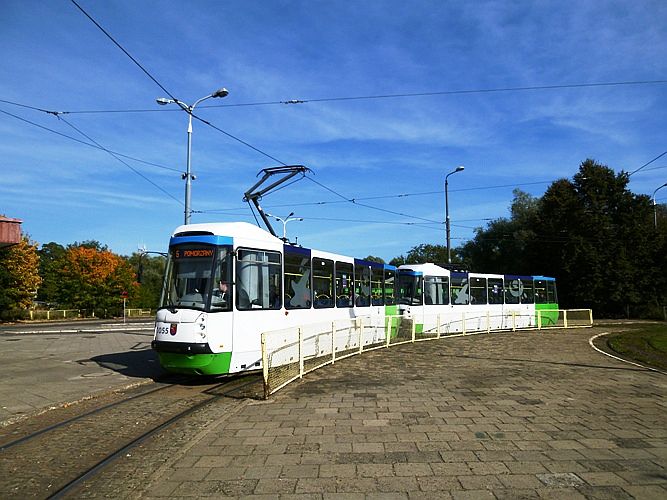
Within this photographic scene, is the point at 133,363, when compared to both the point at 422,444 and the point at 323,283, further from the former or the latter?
the point at 422,444

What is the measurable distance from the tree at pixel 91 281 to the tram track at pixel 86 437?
46.8 m

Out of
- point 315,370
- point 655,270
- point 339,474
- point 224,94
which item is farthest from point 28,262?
point 655,270

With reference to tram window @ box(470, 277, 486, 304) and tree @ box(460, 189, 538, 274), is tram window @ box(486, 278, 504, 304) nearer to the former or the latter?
tram window @ box(470, 277, 486, 304)

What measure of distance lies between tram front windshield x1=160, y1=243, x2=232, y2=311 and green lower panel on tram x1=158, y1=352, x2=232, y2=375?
915 millimetres

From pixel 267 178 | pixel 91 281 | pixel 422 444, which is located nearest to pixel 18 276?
pixel 91 281

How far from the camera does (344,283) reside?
628 inches

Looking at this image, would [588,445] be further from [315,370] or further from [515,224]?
[515,224]

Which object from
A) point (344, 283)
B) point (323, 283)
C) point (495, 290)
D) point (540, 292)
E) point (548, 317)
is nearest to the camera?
point (323, 283)

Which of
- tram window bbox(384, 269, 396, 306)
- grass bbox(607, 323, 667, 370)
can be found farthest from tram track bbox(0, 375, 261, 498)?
grass bbox(607, 323, 667, 370)

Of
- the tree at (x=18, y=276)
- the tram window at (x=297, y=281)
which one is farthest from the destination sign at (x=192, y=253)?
the tree at (x=18, y=276)

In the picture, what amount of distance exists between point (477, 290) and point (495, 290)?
1.43 meters

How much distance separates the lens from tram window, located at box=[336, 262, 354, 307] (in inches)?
612

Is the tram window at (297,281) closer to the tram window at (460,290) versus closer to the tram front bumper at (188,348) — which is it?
the tram front bumper at (188,348)

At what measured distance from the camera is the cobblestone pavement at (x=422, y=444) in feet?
15.4
